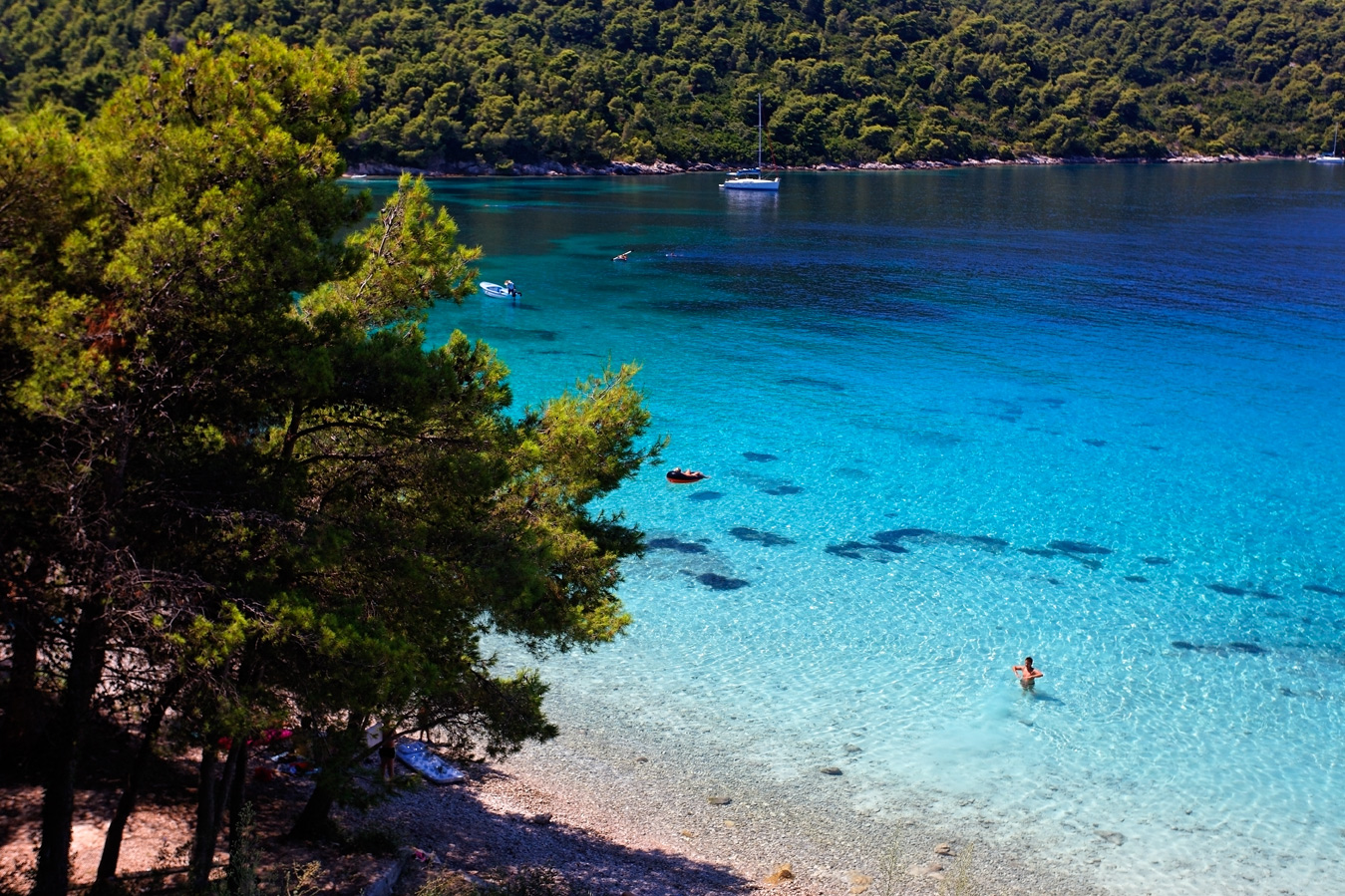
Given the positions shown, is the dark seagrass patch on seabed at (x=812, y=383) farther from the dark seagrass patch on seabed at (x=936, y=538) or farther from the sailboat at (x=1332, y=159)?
the sailboat at (x=1332, y=159)

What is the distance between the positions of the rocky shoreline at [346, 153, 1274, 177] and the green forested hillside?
1.05 metres

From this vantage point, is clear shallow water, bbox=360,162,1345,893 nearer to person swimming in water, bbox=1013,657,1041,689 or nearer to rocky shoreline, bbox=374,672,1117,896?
person swimming in water, bbox=1013,657,1041,689

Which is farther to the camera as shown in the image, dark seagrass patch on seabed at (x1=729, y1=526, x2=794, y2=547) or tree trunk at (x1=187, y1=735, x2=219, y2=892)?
dark seagrass patch on seabed at (x1=729, y1=526, x2=794, y2=547)

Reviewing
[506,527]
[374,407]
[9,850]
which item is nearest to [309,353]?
[374,407]

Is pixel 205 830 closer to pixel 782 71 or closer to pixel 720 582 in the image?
pixel 720 582

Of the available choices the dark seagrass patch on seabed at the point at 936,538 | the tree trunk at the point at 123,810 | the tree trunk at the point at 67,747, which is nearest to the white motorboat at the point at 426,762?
the tree trunk at the point at 123,810

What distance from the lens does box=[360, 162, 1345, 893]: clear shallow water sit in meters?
14.3

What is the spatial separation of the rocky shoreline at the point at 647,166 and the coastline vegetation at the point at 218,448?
86568 mm

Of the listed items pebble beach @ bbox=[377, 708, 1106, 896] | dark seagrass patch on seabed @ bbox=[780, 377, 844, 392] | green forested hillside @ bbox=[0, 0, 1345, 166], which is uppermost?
green forested hillside @ bbox=[0, 0, 1345, 166]

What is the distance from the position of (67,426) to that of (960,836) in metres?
11.1

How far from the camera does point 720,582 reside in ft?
65.1

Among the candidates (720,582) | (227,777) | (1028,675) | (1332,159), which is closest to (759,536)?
(720,582)

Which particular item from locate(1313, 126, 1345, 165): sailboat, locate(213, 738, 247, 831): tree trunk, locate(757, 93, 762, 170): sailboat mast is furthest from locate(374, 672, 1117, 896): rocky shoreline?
locate(1313, 126, 1345, 165): sailboat

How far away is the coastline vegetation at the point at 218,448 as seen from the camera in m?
6.83
